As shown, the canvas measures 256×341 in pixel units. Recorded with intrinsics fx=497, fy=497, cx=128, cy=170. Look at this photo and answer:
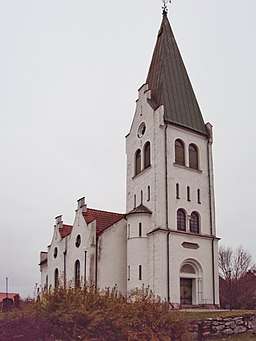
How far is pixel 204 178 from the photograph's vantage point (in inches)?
1678

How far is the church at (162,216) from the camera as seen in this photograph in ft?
126

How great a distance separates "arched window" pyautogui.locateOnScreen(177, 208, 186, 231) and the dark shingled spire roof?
24.5 feet

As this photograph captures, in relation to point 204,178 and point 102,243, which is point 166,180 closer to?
point 204,178

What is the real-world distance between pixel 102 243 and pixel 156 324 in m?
21.1

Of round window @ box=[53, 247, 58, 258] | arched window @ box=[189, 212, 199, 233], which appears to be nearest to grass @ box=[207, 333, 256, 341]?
arched window @ box=[189, 212, 199, 233]

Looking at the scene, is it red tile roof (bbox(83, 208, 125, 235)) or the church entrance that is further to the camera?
red tile roof (bbox(83, 208, 125, 235))

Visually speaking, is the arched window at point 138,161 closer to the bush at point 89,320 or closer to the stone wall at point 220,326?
the stone wall at point 220,326

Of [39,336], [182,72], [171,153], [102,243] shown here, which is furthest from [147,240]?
[39,336]

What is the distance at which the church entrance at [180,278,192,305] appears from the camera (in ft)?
127

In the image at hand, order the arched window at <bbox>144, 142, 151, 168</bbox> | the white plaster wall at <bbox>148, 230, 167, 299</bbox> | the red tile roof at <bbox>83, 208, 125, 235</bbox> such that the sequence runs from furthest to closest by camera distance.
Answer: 1. the red tile roof at <bbox>83, 208, 125, 235</bbox>
2. the arched window at <bbox>144, 142, 151, 168</bbox>
3. the white plaster wall at <bbox>148, 230, 167, 299</bbox>

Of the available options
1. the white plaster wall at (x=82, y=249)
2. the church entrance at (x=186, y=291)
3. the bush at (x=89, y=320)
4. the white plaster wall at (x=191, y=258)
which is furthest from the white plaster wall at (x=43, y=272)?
the bush at (x=89, y=320)

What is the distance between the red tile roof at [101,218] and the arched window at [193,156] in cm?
747

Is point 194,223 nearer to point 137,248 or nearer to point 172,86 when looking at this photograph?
point 137,248

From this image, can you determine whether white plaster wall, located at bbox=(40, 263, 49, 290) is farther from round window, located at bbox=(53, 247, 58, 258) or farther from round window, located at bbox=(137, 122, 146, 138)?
round window, located at bbox=(137, 122, 146, 138)
